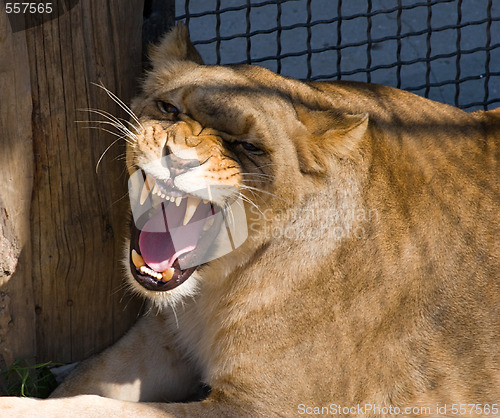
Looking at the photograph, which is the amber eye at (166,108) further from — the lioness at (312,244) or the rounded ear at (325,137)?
the rounded ear at (325,137)

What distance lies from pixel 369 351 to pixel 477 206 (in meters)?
0.66

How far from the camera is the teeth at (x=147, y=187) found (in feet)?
8.36

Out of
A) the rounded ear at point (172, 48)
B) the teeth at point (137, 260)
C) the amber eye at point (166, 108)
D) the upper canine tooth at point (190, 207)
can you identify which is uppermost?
the rounded ear at point (172, 48)

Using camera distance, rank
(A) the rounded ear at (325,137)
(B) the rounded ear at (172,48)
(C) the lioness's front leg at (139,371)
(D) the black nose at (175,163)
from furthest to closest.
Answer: (C) the lioness's front leg at (139,371) → (B) the rounded ear at (172,48) → (A) the rounded ear at (325,137) → (D) the black nose at (175,163)

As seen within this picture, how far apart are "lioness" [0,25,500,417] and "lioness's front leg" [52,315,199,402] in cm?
4

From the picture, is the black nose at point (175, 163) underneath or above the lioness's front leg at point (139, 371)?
above

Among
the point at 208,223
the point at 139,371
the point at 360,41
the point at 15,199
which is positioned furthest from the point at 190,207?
the point at 360,41

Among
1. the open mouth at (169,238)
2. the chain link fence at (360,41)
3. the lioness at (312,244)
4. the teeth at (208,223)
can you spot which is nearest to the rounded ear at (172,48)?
the lioness at (312,244)

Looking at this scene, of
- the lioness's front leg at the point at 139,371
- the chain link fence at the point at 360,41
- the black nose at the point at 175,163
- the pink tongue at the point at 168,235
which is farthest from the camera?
the chain link fence at the point at 360,41

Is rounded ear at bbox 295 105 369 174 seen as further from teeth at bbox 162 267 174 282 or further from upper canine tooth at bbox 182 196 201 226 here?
teeth at bbox 162 267 174 282

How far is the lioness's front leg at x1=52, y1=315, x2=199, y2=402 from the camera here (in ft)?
10.2

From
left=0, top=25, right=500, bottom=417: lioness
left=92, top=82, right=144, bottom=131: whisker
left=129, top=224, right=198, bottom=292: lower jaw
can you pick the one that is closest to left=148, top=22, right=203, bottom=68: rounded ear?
left=0, top=25, right=500, bottom=417: lioness

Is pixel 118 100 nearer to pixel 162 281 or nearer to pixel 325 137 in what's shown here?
pixel 162 281

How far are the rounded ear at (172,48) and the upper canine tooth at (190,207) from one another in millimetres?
531
